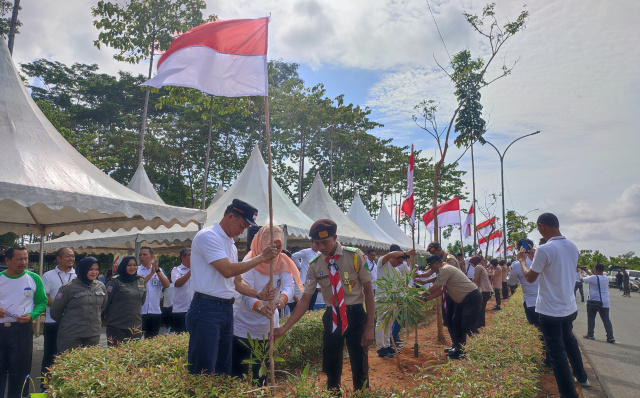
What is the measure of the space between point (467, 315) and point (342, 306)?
3566mm

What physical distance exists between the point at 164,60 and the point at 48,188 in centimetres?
292

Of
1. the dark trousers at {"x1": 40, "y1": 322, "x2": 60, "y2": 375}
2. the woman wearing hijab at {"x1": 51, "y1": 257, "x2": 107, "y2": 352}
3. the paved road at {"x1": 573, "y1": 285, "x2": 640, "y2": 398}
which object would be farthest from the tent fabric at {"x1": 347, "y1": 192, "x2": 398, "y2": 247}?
the woman wearing hijab at {"x1": 51, "y1": 257, "x2": 107, "y2": 352}

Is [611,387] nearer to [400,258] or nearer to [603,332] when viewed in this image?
[400,258]

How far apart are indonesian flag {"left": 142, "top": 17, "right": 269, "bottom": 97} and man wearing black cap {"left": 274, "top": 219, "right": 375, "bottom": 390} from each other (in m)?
1.53

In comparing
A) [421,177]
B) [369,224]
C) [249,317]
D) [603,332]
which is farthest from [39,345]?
[421,177]

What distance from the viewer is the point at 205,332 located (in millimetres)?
3443

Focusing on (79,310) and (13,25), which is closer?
(79,310)

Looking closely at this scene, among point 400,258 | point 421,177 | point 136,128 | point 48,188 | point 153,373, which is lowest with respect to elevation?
point 153,373

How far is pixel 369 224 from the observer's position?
25.5 metres

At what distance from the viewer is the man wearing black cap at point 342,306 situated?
13.4 ft

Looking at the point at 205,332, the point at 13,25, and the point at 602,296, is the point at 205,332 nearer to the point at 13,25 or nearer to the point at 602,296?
the point at 602,296

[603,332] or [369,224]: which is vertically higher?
[369,224]

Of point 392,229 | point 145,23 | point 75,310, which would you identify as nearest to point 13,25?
point 145,23

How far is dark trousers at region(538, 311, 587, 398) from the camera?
4.65 m
